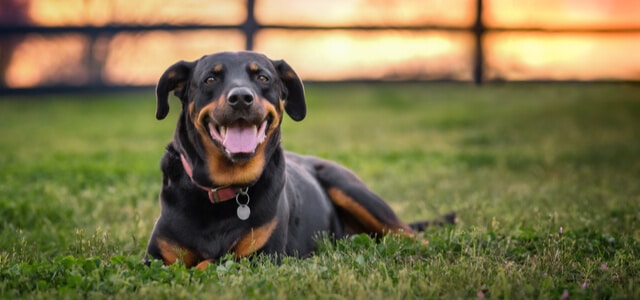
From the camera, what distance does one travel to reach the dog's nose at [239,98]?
458 cm

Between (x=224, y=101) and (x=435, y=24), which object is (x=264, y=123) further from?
(x=435, y=24)

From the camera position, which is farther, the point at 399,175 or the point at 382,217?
the point at 399,175

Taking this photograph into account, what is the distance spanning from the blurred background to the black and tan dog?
9870 mm

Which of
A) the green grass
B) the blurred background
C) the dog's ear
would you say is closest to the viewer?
the green grass

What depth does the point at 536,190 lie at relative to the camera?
8211 millimetres

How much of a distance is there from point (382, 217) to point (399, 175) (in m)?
3.43

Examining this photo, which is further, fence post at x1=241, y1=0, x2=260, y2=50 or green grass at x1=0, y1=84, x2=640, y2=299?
fence post at x1=241, y1=0, x2=260, y2=50

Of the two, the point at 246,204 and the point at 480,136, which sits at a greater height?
the point at 246,204

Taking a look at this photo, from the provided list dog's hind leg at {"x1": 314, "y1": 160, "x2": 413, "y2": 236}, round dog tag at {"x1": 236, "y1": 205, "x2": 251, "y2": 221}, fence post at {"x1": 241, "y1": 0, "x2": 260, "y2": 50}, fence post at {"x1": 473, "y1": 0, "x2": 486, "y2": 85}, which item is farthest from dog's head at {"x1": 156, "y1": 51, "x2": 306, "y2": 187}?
fence post at {"x1": 473, "y1": 0, "x2": 486, "y2": 85}

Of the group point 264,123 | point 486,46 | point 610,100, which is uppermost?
point 264,123

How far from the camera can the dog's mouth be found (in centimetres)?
467

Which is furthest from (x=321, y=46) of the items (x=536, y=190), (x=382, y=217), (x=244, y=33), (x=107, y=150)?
(x=382, y=217)

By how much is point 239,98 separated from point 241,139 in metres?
0.27

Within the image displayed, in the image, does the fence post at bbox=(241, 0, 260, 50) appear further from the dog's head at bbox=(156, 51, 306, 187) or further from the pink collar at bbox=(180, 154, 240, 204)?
the pink collar at bbox=(180, 154, 240, 204)
